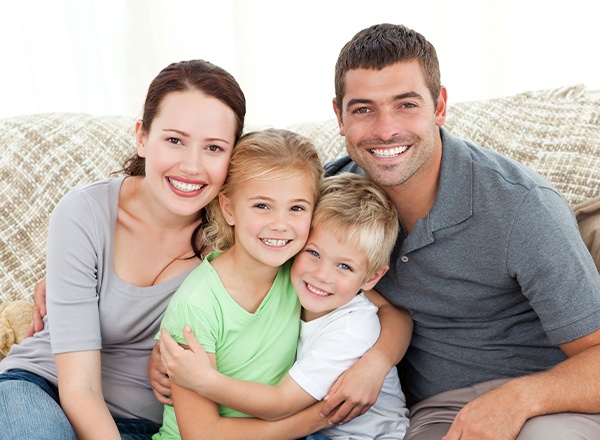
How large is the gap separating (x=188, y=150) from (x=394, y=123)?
52 cm

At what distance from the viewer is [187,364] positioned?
1.59m

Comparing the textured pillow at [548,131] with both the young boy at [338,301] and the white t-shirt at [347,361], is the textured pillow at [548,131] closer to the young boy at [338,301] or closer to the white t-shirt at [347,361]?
the young boy at [338,301]

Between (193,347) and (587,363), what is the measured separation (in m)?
0.88

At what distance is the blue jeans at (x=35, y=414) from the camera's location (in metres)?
1.55

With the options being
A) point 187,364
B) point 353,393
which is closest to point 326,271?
point 353,393

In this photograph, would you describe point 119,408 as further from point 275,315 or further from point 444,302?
point 444,302

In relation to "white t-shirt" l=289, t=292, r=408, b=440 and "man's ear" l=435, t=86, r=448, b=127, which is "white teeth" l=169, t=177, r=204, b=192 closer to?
"white t-shirt" l=289, t=292, r=408, b=440

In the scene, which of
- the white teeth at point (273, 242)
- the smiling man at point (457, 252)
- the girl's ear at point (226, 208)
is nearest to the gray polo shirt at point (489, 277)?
the smiling man at point (457, 252)

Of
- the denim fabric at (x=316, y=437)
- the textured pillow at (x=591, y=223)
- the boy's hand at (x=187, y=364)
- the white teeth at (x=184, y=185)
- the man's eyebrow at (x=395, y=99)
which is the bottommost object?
the denim fabric at (x=316, y=437)

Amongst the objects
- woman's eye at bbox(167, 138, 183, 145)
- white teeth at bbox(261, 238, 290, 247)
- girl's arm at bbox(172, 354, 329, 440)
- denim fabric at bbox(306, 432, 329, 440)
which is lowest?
denim fabric at bbox(306, 432, 329, 440)

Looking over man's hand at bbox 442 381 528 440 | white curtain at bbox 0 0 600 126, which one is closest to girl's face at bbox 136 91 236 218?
man's hand at bbox 442 381 528 440

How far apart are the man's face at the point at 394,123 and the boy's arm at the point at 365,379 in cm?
40

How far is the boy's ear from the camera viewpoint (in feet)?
5.90

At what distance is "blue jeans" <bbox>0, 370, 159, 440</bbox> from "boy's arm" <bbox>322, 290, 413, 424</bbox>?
514 mm
